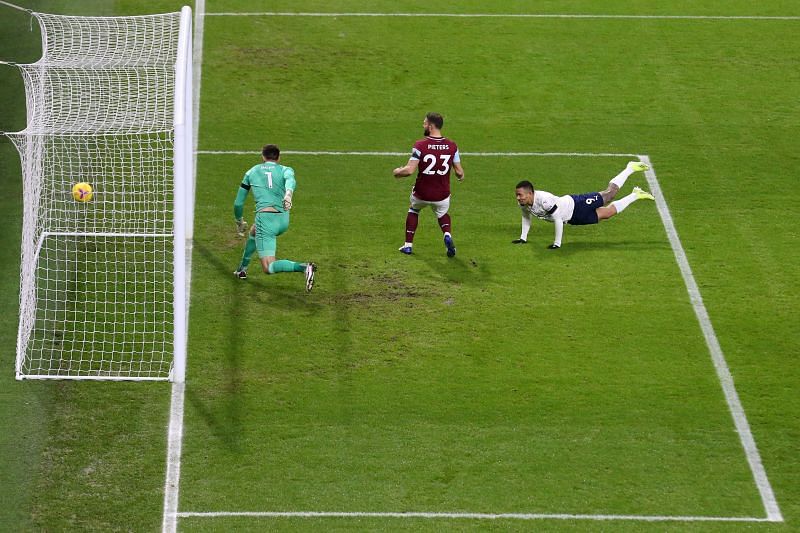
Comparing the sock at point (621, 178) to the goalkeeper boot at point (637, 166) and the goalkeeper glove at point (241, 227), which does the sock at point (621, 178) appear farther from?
the goalkeeper glove at point (241, 227)

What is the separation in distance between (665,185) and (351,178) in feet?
14.0

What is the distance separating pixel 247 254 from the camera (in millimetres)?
15578

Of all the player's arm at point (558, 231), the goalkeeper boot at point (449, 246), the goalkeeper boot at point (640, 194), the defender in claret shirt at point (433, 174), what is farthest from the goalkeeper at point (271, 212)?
the goalkeeper boot at point (640, 194)

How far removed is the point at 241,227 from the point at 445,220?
2.47m

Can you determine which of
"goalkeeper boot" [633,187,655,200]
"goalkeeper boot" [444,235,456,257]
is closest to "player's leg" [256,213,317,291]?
"goalkeeper boot" [444,235,456,257]

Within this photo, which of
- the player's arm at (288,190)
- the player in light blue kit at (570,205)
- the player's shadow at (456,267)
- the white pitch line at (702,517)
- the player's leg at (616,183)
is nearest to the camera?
the white pitch line at (702,517)

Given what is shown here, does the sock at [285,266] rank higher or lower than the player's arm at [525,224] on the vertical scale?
lower

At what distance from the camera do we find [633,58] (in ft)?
74.6

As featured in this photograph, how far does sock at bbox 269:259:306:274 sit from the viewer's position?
596 inches

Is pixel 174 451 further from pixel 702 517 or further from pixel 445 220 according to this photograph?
pixel 445 220

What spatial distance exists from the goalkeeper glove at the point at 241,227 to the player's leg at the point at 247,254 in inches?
7.6

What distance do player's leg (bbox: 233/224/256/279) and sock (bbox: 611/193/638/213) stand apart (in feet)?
15.2

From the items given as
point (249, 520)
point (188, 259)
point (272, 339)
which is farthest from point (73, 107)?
point (249, 520)

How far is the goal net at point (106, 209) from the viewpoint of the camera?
14070mm
